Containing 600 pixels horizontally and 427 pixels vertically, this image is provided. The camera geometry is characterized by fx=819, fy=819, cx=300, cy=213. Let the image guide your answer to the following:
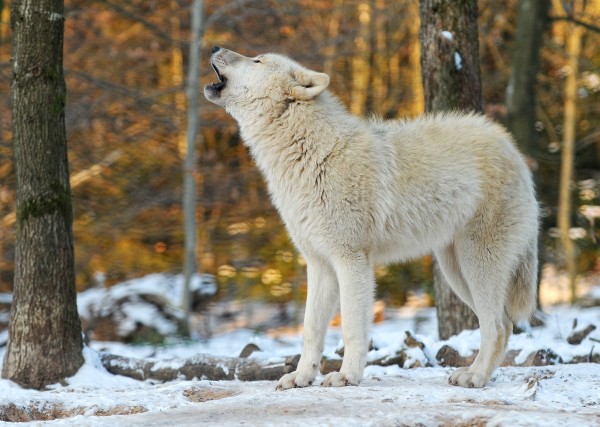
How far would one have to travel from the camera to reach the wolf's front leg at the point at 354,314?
536 centimetres

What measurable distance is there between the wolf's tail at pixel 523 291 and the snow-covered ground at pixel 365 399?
1.42 ft

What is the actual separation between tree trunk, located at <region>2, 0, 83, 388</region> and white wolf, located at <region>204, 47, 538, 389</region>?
1610 millimetres

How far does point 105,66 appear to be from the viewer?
653 inches

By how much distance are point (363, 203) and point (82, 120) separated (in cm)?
949

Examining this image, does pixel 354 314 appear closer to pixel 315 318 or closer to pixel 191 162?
pixel 315 318

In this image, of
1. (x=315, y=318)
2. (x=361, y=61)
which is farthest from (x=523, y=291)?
(x=361, y=61)

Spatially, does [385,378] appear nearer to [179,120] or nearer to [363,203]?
[363,203]

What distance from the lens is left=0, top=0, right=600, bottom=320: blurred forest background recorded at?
1502 cm

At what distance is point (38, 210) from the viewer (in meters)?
6.55

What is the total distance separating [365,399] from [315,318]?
99 cm

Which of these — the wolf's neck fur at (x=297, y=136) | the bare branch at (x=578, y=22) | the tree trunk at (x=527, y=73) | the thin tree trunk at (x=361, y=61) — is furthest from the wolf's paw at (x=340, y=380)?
the thin tree trunk at (x=361, y=61)

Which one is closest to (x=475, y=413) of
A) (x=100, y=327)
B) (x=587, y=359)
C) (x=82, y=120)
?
(x=587, y=359)

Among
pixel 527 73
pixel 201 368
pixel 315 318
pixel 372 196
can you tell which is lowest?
pixel 201 368

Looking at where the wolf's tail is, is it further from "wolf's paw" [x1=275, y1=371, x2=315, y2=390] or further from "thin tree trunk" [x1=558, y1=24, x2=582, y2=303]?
"thin tree trunk" [x1=558, y1=24, x2=582, y2=303]
